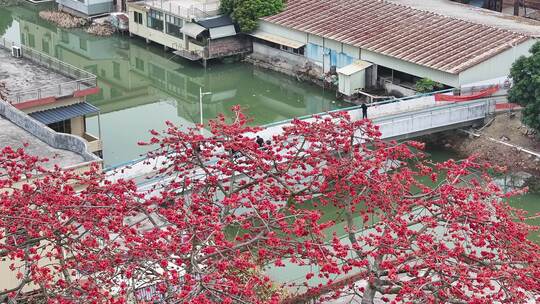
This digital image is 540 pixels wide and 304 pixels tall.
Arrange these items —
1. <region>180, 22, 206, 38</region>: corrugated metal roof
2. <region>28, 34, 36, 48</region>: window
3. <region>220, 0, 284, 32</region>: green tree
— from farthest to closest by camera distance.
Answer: <region>28, 34, 36, 48</region>: window, <region>220, 0, 284, 32</region>: green tree, <region>180, 22, 206, 38</region>: corrugated metal roof

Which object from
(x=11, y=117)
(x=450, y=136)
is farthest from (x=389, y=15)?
(x=11, y=117)

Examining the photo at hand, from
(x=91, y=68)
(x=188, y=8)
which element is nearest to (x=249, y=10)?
(x=188, y=8)

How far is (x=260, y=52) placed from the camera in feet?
135

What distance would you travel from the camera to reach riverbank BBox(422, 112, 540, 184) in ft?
98.6

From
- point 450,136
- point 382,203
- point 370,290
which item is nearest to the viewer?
point 370,290

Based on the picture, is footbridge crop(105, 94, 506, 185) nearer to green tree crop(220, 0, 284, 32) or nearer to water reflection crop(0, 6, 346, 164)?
water reflection crop(0, 6, 346, 164)

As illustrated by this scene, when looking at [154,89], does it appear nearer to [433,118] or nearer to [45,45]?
[45,45]

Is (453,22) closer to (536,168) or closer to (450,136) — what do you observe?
(450,136)

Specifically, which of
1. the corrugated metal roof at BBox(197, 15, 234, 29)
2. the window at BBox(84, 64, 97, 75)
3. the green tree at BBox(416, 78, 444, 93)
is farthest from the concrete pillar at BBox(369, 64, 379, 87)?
the window at BBox(84, 64, 97, 75)

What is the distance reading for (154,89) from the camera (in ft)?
127

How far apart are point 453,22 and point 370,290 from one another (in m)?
25.7

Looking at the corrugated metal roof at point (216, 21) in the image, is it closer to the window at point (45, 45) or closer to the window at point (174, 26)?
the window at point (174, 26)

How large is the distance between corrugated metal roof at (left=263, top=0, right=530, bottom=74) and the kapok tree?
64.7ft

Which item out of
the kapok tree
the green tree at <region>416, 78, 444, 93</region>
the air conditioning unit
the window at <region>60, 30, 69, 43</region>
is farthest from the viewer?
the window at <region>60, 30, 69, 43</region>
